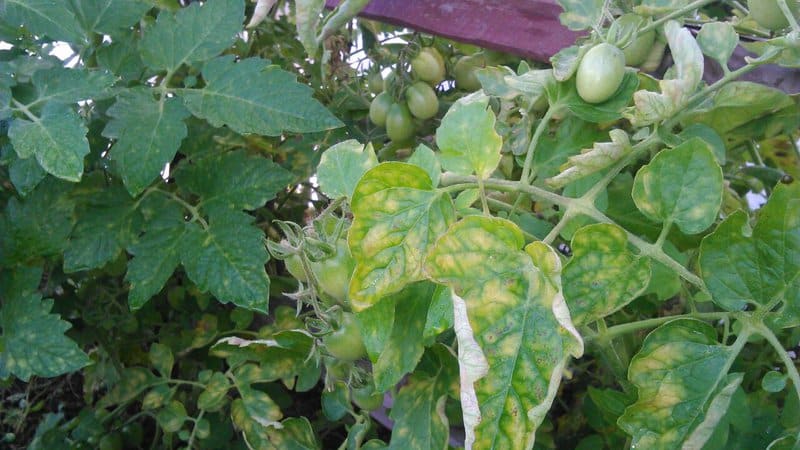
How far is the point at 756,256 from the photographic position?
487 millimetres

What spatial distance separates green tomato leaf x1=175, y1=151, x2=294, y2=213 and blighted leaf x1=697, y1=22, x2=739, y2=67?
450mm

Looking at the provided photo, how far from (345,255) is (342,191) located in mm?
61

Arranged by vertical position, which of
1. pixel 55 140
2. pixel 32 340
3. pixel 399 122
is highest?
pixel 55 140

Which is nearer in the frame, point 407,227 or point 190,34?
point 407,227

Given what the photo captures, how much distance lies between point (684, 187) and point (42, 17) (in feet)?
2.10

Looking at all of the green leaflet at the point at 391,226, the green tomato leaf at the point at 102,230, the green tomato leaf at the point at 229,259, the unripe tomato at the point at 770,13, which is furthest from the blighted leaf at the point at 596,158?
the green tomato leaf at the point at 102,230

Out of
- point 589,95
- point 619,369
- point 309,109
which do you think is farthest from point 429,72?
point 619,369

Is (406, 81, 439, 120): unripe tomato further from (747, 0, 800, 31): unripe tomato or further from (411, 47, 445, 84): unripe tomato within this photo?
(747, 0, 800, 31): unripe tomato

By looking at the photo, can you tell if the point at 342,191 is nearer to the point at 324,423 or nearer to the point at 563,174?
the point at 563,174

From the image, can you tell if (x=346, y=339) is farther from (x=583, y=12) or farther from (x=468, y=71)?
(x=468, y=71)

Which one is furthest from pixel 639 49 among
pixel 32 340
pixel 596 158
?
pixel 32 340

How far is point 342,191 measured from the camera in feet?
1.83

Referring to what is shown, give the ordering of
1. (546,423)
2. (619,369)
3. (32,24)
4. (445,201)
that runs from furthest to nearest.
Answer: (546,423) → (32,24) → (619,369) → (445,201)

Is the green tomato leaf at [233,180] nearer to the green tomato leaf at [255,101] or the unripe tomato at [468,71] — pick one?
the green tomato leaf at [255,101]
